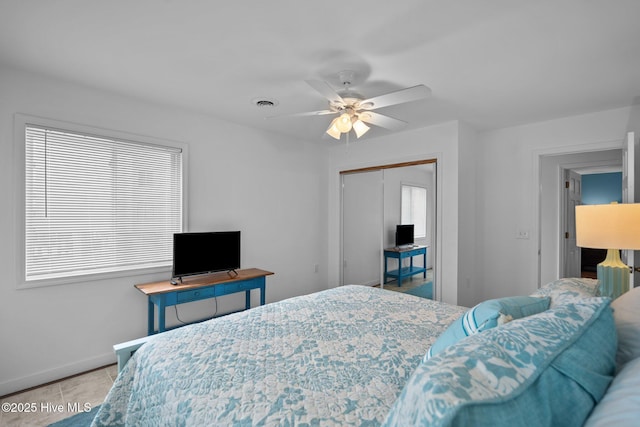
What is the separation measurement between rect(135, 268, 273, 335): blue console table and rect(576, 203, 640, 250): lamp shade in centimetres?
282

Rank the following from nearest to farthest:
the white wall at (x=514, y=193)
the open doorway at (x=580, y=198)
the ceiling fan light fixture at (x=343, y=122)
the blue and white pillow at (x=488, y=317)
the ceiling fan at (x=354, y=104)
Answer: the blue and white pillow at (x=488, y=317)
the ceiling fan at (x=354, y=104)
the ceiling fan light fixture at (x=343, y=122)
the white wall at (x=514, y=193)
the open doorway at (x=580, y=198)

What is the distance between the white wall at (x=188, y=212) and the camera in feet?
7.91

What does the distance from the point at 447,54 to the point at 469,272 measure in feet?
8.62

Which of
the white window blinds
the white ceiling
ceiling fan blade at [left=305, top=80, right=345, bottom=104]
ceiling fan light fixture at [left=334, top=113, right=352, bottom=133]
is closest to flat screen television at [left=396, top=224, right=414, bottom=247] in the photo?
the white ceiling

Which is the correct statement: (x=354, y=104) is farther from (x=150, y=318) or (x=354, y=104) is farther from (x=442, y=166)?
(x=150, y=318)

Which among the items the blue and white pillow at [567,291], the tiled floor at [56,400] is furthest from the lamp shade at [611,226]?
the tiled floor at [56,400]

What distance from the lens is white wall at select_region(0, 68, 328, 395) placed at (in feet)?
7.91

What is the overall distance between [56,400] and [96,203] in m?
1.56

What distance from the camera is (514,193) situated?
12.3 feet

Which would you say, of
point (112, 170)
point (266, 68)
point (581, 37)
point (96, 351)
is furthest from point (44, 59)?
point (581, 37)

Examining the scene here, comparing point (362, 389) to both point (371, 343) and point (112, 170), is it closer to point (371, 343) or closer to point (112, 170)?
point (371, 343)

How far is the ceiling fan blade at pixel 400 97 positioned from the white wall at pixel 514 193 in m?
2.29

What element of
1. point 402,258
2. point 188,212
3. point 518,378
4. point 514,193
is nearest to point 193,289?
point 188,212

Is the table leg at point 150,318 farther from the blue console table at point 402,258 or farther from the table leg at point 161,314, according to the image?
the blue console table at point 402,258
